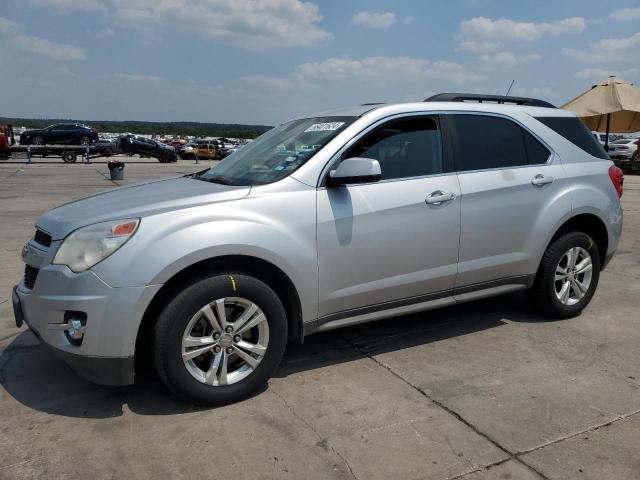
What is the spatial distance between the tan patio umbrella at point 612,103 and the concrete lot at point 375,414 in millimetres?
12466

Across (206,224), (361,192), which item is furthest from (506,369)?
(206,224)

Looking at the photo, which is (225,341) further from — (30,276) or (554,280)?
(554,280)

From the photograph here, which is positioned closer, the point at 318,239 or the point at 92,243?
the point at 92,243

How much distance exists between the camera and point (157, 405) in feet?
10.2

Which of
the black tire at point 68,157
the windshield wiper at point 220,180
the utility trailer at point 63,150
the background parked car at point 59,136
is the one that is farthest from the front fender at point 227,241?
the background parked car at point 59,136

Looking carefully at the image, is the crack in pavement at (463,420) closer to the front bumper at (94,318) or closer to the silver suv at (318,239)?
the silver suv at (318,239)

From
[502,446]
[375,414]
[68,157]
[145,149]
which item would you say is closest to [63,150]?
[68,157]

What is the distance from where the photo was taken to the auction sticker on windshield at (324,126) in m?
3.60

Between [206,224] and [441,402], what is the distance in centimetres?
168

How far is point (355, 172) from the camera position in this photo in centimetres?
322

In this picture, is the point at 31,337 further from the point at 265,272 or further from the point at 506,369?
the point at 506,369

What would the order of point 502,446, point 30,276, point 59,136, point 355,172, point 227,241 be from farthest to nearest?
point 59,136, point 355,172, point 30,276, point 227,241, point 502,446

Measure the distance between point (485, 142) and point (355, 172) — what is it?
4.37ft

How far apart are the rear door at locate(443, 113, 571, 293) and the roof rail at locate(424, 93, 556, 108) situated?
0.24m
